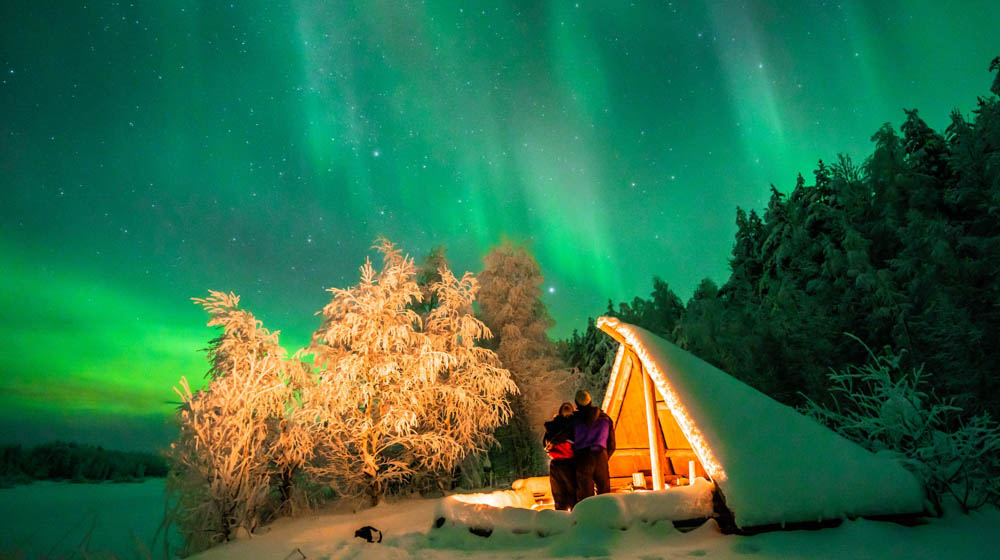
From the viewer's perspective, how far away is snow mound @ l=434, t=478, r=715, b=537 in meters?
5.14

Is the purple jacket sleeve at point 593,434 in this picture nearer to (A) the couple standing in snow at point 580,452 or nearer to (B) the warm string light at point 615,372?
(A) the couple standing in snow at point 580,452

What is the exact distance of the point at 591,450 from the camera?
6.68m

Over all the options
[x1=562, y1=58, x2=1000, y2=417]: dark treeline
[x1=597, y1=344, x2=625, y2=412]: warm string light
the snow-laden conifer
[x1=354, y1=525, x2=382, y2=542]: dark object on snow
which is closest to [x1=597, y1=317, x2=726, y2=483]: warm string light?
[x1=597, y1=344, x2=625, y2=412]: warm string light

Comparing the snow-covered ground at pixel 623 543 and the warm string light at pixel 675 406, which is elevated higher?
the warm string light at pixel 675 406

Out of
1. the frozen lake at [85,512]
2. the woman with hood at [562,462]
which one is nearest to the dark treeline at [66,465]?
the frozen lake at [85,512]

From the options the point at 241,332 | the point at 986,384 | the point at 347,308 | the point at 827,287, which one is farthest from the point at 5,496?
the point at 827,287

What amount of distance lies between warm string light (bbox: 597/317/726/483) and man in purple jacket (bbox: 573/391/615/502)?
0.89m

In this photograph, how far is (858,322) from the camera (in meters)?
20.5

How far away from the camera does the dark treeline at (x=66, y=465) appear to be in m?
24.0

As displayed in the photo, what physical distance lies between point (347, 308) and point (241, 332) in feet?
7.84

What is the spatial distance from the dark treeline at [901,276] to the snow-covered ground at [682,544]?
425 inches

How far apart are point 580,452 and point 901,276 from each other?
1938 centimetres

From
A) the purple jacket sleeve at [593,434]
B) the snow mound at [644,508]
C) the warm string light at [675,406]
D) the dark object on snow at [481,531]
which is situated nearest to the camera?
the snow mound at [644,508]

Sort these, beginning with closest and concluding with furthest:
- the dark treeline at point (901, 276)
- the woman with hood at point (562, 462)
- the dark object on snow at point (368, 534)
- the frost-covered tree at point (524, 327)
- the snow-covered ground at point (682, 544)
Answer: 1. the snow-covered ground at point (682, 544)
2. the dark object on snow at point (368, 534)
3. the woman with hood at point (562, 462)
4. the dark treeline at point (901, 276)
5. the frost-covered tree at point (524, 327)
